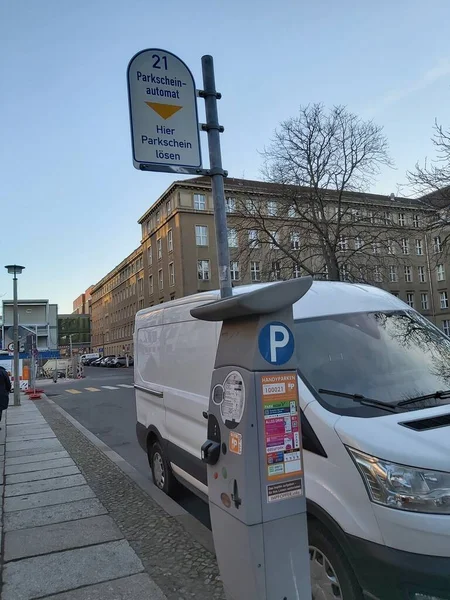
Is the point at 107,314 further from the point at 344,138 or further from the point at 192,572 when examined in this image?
the point at 192,572

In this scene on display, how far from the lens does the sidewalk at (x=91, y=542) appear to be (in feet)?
10.9

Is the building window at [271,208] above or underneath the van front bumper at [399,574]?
above

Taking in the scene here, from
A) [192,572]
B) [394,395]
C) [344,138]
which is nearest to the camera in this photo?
[394,395]

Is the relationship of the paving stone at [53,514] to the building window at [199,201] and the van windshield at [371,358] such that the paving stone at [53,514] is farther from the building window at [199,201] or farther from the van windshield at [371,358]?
the building window at [199,201]

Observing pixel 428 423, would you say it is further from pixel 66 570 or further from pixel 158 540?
pixel 66 570

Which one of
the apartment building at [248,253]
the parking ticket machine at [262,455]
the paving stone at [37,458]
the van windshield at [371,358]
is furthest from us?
the apartment building at [248,253]

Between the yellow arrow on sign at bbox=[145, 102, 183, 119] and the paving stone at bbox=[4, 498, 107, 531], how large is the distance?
159 inches

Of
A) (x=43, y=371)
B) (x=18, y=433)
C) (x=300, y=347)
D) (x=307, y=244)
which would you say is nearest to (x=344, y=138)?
(x=307, y=244)

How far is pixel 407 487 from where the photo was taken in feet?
7.39

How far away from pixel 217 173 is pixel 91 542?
343 centimetres

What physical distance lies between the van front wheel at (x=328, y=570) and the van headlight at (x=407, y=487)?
0.46 meters

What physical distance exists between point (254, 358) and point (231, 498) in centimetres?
69

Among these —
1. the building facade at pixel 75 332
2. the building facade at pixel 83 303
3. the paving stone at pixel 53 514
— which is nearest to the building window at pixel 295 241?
the paving stone at pixel 53 514

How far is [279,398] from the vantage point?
2.21 meters
